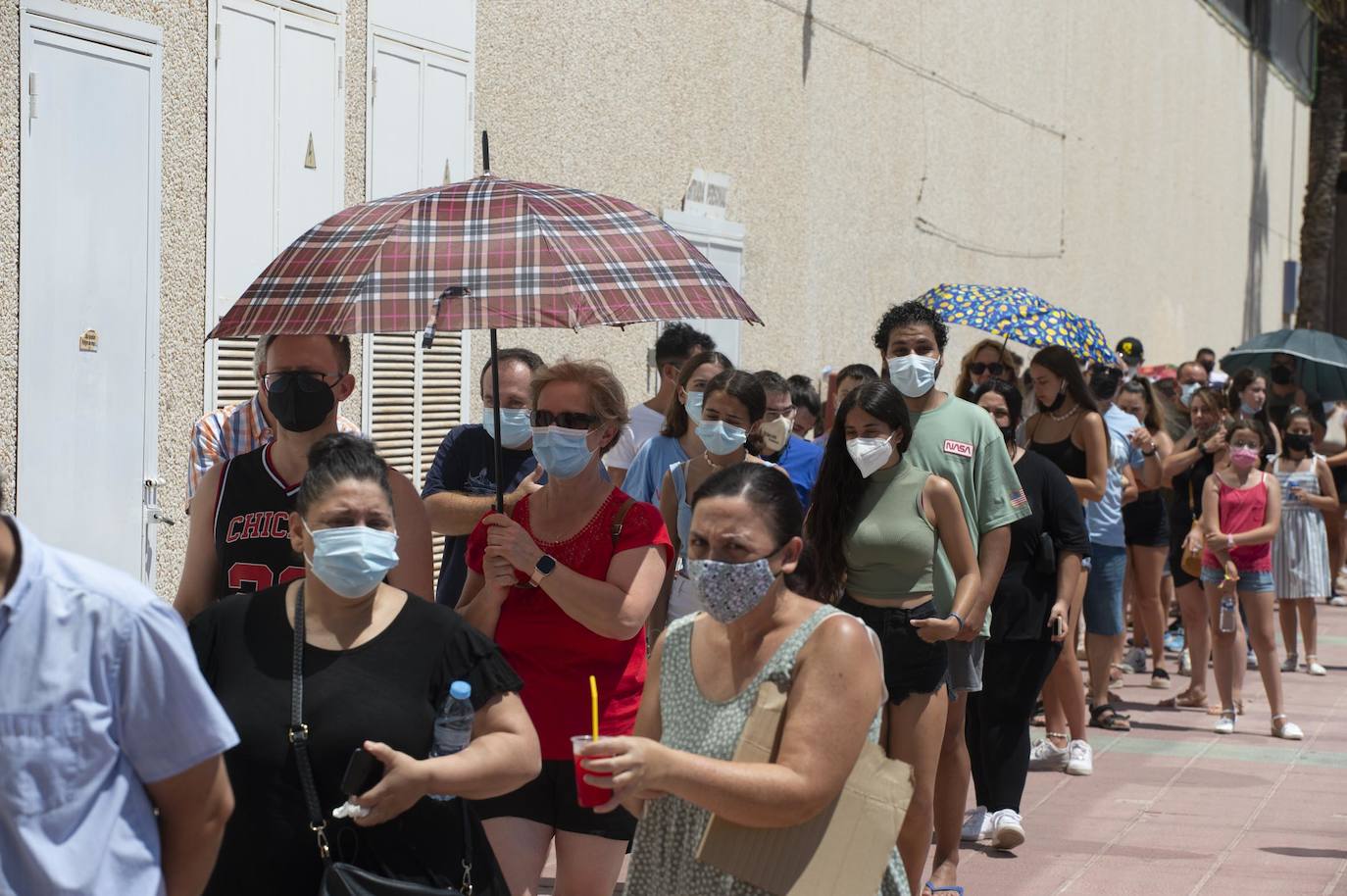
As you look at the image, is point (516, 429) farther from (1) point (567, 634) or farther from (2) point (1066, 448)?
(2) point (1066, 448)

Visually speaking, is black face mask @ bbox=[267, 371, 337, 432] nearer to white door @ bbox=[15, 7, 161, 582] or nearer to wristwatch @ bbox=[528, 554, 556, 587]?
wristwatch @ bbox=[528, 554, 556, 587]

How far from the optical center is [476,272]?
484cm

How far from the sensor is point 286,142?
909cm

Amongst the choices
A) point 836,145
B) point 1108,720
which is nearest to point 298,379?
point 1108,720

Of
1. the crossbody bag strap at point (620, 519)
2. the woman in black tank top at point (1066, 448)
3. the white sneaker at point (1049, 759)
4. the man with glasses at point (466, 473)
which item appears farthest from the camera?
the white sneaker at point (1049, 759)

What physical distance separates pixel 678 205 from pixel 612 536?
27.8 feet

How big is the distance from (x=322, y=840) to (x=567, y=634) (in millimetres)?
1471

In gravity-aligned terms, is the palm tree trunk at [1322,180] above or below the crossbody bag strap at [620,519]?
above

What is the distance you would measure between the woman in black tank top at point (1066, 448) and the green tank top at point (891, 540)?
10.4 feet

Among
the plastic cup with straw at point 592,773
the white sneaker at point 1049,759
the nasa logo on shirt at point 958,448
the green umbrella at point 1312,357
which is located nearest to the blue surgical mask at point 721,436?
the nasa logo on shirt at point 958,448

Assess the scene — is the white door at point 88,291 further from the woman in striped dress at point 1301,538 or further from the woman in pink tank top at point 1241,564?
the woman in striped dress at point 1301,538

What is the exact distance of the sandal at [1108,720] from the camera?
10.8 metres

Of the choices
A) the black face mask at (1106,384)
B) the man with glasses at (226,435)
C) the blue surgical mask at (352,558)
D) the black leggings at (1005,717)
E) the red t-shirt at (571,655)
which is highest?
the black face mask at (1106,384)

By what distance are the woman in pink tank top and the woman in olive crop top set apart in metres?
4.95
